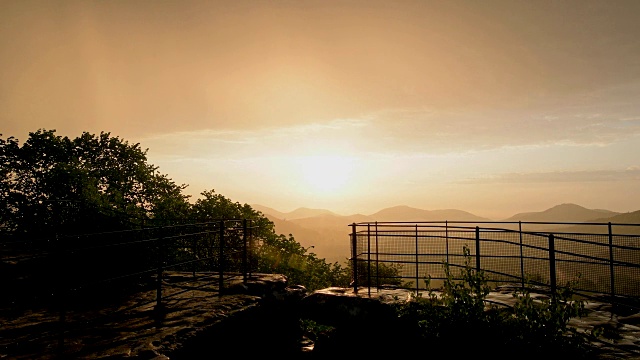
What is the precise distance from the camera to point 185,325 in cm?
711

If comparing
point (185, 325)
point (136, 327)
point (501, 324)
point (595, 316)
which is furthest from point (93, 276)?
point (595, 316)

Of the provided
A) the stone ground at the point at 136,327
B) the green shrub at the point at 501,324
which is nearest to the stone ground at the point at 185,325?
the stone ground at the point at 136,327

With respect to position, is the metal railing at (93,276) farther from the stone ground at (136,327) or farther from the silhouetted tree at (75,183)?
the silhouetted tree at (75,183)

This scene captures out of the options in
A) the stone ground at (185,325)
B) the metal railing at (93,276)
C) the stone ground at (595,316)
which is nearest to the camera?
the stone ground at (185,325)

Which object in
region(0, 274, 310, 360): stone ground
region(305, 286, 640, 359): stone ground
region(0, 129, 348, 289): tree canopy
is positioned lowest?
region(305, 286, 640, 359): stone ground

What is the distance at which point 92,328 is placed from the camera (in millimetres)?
6969

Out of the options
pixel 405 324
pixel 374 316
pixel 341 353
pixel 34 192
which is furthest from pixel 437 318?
pixel 34 192

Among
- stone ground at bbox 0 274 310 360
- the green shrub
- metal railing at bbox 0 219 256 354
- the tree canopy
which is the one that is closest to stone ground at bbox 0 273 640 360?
stone ground at bbox 0 274 310 360

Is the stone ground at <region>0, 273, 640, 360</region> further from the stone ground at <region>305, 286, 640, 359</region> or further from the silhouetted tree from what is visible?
the silhouetted tree

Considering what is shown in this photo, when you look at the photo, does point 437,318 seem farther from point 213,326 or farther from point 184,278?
point 184,278

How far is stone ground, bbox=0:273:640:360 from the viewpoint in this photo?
600 centimetres

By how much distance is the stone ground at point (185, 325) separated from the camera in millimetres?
6000

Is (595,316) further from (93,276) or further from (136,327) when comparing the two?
(93,276)

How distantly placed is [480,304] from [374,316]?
13.8ft
